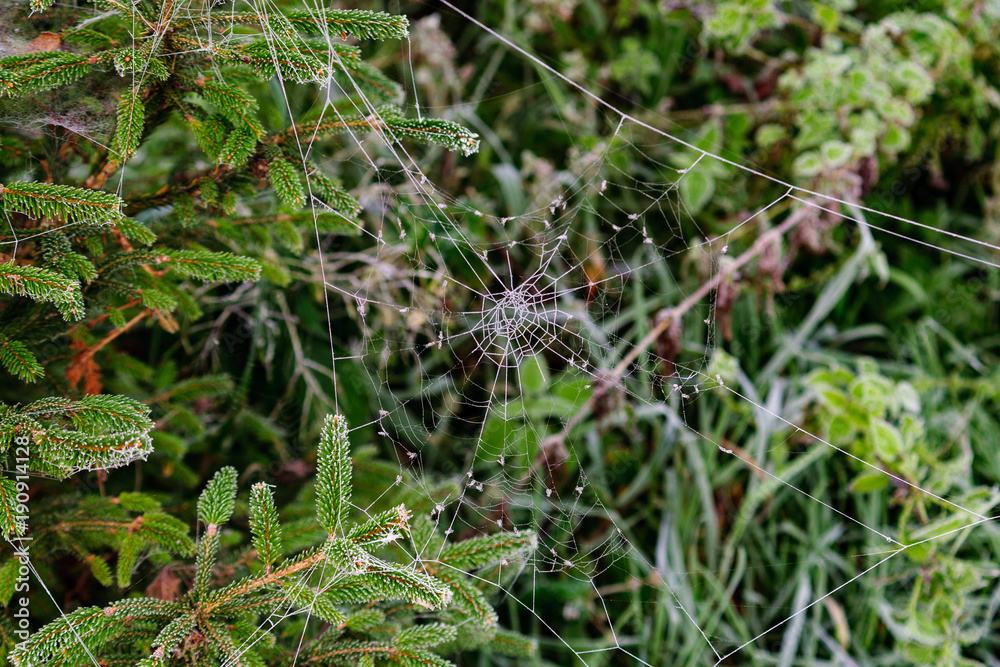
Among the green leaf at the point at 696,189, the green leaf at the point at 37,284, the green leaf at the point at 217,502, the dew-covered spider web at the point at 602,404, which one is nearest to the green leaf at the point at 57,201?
the green leaf at the point at 37,284

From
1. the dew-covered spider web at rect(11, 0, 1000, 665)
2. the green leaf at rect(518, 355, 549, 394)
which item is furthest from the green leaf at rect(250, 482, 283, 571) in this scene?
the green leaf at rect(518, 355, 549, 394)

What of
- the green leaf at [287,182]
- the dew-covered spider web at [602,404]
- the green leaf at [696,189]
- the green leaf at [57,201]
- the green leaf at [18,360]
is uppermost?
the green leaf at [287,182]

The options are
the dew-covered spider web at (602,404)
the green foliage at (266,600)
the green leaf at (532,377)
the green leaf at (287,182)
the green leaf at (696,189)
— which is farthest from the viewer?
the green leaf at (696,189)

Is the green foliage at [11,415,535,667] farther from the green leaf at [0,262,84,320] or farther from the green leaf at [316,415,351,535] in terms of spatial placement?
the green leaf at [0,262,84,320]

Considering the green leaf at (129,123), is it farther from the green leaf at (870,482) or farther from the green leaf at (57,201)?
the green leaf at (870,482)

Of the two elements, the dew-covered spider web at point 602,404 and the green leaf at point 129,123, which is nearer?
the green leaf at point 129,123

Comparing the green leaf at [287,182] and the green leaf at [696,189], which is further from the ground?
the green leaf at [287,182]

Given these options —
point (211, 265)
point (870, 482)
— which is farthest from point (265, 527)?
point (870, 482)

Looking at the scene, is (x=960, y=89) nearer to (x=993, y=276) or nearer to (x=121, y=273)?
(x=993, y=276)
